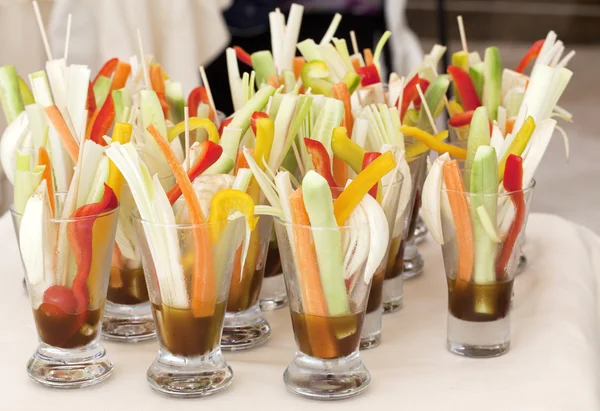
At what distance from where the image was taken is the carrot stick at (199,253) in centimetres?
81

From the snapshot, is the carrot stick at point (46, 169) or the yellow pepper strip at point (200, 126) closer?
the carrot stick at point (46, 169)

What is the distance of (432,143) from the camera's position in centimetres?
103

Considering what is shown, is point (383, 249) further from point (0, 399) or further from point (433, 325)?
point (0, 399)

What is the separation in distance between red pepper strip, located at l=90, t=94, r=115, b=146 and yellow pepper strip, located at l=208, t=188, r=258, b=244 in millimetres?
278

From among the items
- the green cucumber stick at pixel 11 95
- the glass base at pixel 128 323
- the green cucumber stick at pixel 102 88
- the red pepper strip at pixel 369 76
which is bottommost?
the glass base at pixel 128 323

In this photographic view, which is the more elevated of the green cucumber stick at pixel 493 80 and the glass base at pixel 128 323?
the green cucumber stick at pixel 493 80

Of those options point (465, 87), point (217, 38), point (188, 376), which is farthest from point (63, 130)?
point (217, 38)

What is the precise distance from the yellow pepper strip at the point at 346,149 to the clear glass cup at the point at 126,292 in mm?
219

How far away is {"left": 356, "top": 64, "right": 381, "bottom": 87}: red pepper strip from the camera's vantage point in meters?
1.17

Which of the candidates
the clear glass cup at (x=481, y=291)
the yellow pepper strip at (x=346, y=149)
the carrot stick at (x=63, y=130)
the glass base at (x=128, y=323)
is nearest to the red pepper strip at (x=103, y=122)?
the carrot stick at (x=63, y=130)

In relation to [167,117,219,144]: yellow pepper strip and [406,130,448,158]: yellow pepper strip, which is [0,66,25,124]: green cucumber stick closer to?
[167,117,219,144]: yellow pepper strip

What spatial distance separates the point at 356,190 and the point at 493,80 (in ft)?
1.51

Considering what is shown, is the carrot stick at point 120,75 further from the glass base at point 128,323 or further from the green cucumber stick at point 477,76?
the green cucumber stick at point 477,76

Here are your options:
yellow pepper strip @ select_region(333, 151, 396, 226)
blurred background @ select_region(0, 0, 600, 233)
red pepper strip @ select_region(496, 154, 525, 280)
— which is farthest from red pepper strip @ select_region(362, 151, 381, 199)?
blurred background @ select_region(0, 0, 600, 233)
